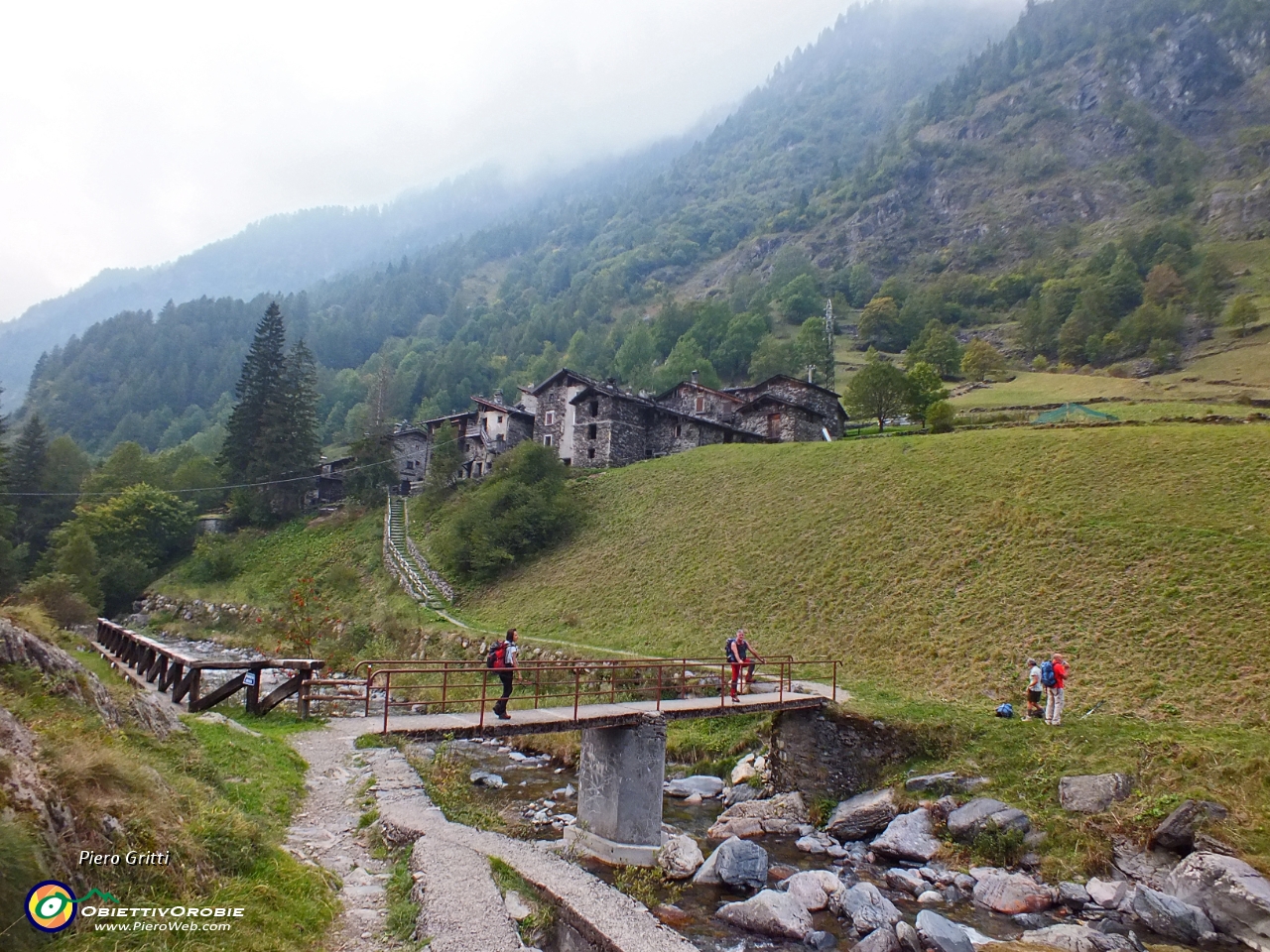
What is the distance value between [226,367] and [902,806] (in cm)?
16427

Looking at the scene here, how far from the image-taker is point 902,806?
16.0 meters

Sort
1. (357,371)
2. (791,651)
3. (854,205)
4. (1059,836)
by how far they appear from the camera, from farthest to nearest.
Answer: (854,205)
(357,371)
(791,651)
(1059,836)

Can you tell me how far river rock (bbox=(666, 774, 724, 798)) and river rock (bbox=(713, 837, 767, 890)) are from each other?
17.2 ft

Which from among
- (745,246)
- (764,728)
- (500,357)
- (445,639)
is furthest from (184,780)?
(745,246)

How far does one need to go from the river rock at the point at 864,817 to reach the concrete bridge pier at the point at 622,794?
459 centimetres

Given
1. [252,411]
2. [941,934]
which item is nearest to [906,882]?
[941,934]

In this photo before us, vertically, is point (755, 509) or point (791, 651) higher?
point (755, 509)

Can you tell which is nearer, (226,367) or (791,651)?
(791,651)

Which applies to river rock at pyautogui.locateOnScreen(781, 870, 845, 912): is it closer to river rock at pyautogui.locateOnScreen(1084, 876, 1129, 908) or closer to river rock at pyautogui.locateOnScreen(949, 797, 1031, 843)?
river rock at pyautogui.locateOnScreen(949, 797, 1031, 843)

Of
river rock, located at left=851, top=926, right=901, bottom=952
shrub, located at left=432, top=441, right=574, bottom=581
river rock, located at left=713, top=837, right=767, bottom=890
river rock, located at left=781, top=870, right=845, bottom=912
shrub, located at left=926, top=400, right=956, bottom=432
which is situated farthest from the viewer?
shrub, located at left=926, top=400, right=956, bottom=432

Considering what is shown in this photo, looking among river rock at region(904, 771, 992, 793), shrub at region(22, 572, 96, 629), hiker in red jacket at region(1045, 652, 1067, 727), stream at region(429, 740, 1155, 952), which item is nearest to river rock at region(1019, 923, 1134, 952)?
stream at region(429, 740, 1155, 952)

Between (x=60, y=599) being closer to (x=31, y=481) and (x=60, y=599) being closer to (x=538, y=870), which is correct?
(x=31, y=481)

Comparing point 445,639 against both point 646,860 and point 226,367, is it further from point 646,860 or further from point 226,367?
point 226,367

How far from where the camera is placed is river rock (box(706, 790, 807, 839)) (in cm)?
1608
